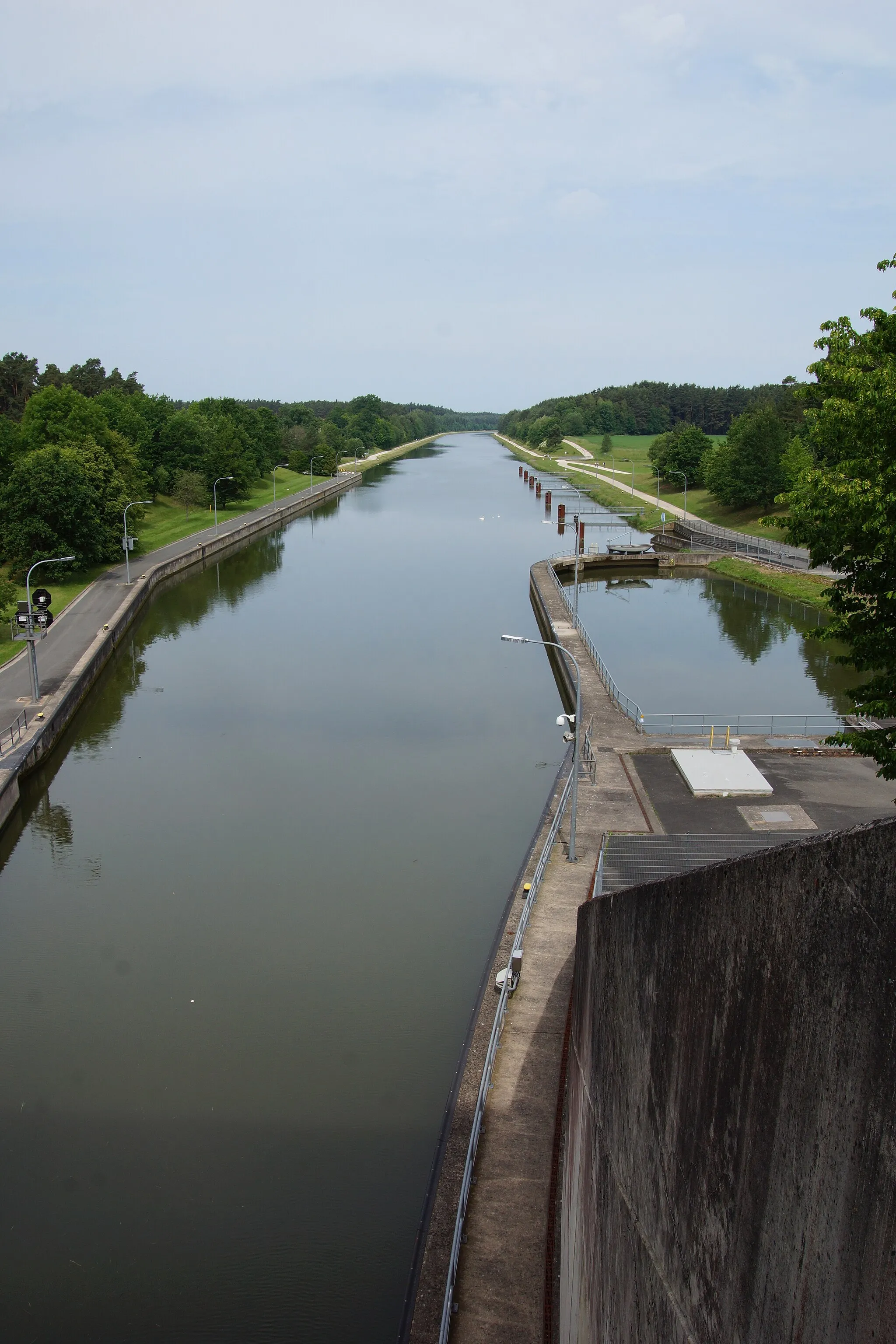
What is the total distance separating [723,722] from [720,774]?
7.50 metres

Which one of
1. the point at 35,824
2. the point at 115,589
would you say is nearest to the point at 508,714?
the point at 35,824

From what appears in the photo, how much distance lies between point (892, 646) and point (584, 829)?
27.3 ft

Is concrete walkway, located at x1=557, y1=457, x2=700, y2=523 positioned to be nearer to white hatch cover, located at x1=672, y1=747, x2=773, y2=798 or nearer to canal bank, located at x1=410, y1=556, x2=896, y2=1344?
white hatch cover, located at x1=672, y1=747, x2=773, y2=798

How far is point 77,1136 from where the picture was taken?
43.7 ft

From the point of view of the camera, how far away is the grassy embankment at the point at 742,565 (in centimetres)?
5319

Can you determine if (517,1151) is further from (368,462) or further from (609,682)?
(368,462)

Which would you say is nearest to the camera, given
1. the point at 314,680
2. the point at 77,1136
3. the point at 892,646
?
the point at 77,1136

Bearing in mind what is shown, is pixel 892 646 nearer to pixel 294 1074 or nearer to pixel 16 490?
pixel 294 1074

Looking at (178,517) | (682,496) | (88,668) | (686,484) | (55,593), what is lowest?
(88,668)

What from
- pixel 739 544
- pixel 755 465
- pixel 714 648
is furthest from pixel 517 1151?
pixel 755 465

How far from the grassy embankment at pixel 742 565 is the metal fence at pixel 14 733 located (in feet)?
66.1

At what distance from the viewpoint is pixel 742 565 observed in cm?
6122

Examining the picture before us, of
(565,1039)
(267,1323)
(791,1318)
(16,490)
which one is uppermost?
(16,490)

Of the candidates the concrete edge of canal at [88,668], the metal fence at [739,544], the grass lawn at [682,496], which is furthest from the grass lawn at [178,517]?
the grass lawn at [682,496]
